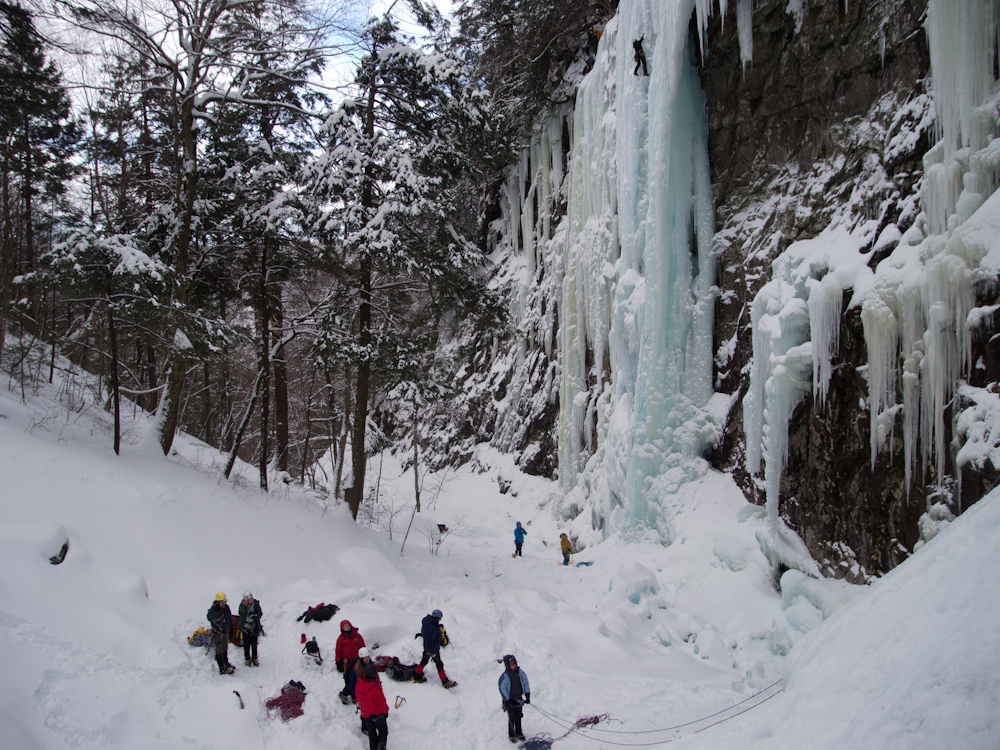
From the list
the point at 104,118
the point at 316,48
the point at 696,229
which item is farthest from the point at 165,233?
the point at 696,229

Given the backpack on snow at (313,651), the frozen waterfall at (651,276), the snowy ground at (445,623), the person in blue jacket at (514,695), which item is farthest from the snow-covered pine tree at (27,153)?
the frozen waterfall at (651,276)

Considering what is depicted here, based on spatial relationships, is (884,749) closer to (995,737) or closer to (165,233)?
(995,737)

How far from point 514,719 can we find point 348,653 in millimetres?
1718

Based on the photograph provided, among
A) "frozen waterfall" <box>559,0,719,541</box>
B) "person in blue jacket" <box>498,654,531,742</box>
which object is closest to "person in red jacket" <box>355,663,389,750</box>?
"person in blue jacket" <box>498,654,531,742</box>

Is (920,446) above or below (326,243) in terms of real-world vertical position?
below

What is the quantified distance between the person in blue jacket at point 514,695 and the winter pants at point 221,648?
8.95 feet

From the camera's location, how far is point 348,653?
5.24 meters

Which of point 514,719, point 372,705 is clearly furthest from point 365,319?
point 514,719

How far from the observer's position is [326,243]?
970cm

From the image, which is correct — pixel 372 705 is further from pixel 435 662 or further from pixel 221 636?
pixel 221 636

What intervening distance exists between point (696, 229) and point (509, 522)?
9.99 meters

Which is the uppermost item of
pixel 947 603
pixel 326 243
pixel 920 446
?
pixel 326 243

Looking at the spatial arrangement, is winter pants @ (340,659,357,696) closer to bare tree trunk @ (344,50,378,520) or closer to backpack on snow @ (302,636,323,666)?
backpack on snow @ (302,636,323,666)

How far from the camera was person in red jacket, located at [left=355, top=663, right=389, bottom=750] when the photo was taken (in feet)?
14.4
